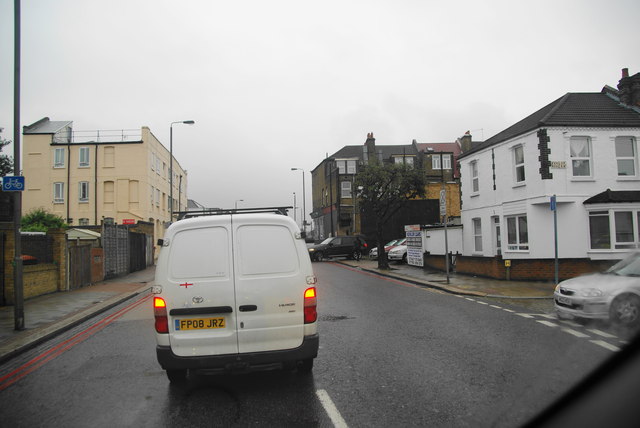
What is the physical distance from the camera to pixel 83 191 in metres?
37.1

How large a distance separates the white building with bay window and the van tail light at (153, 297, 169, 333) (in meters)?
14.7

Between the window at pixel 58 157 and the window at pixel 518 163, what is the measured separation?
116ft

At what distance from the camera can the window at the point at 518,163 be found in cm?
1823

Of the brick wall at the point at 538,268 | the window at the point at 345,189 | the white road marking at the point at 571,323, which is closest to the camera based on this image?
the white road marking at the point at 571,323

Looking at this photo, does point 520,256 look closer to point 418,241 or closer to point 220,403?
point 418,241

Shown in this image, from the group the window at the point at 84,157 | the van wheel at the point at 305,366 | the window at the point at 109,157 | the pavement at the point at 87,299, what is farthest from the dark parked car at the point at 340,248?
the van wheel at the point at 305,366

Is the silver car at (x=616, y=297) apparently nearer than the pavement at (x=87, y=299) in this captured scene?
Yes

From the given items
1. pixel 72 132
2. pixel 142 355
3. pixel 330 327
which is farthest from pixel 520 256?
pixel 72 132

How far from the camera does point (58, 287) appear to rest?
51.9 feet

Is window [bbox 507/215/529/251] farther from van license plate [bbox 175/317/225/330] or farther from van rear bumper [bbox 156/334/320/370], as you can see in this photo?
van license plate [bbox 175/317/225/330]

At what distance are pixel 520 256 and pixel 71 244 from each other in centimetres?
1781

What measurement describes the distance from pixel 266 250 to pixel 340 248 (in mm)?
28954

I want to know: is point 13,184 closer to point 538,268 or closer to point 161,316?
point 161,316

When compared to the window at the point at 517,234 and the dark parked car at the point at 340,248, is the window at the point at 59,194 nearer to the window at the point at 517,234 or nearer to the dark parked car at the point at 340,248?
the dark parked car at the point at 340,248
